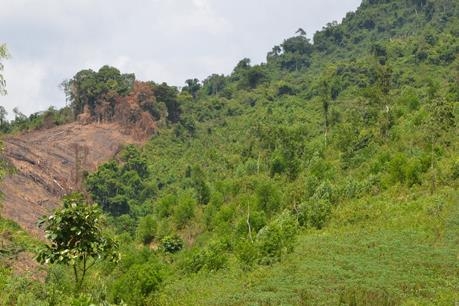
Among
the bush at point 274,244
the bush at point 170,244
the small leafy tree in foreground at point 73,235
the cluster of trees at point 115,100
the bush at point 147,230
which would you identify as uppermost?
the cluster of trees at point 115,100

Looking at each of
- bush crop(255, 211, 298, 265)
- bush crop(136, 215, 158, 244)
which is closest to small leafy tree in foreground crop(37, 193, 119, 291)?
bush crop(255, 211, 298, 265)

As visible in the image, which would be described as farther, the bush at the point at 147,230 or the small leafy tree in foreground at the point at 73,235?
the bush at the point at 147,230

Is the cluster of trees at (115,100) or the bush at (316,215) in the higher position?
the cluster of trees at (115,100)

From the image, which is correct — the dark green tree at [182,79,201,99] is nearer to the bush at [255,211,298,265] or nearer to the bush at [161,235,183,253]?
the bush at [161,235,183,253]

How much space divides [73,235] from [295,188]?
29.4 meters

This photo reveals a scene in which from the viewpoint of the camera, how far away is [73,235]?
9.93 meters

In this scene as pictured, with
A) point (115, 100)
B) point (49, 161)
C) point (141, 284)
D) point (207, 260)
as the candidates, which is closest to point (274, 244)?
point (207, 260)

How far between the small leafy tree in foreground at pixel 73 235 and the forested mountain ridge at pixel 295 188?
2.83 feet

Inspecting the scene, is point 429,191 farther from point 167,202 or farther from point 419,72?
point 419,72

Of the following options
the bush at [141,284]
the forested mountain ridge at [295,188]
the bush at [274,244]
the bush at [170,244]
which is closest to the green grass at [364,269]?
the forested mountain ridge at [295,188]

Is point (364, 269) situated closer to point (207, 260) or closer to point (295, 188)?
point (207, 260)

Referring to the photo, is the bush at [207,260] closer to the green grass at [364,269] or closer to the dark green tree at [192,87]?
the green grass at [364,269]

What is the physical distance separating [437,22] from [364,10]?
2232cm

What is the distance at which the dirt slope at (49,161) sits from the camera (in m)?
51.7
